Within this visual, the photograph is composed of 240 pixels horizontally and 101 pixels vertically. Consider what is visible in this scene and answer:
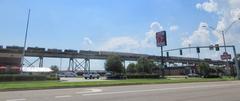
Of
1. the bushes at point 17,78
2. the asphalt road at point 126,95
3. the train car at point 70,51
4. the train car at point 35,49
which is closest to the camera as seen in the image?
the asphalt road at point 126,95

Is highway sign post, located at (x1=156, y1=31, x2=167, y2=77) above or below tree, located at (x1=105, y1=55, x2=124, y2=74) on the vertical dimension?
above

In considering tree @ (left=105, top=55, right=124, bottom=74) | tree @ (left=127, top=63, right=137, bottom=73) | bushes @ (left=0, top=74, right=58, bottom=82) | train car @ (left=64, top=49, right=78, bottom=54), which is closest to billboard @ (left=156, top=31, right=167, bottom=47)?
bushes @ (left=0, top=74, right=58, bottom=82)

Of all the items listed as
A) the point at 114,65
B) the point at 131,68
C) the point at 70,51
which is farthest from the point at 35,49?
the point at 114,65

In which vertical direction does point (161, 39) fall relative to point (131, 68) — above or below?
above

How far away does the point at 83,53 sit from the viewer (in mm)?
132000

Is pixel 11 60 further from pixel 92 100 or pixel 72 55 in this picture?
pixel 92 100

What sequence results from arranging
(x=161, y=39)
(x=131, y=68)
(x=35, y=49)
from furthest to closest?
1. (x=35, y=49)
2. (x=131, y=68)
3. (x=161, y=39)

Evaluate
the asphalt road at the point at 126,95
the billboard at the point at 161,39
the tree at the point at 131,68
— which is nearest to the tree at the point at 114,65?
the tree at the point at 131,68

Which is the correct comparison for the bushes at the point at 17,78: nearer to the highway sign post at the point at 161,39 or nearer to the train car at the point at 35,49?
the highway sign post at the point at 161,39

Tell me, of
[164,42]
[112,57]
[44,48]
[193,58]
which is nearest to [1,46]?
[44,48]

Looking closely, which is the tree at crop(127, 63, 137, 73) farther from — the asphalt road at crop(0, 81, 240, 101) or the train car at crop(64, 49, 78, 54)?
the asphalt road at crop(0, 81, 240, 101)

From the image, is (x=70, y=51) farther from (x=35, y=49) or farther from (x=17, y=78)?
(x=17, y=78)

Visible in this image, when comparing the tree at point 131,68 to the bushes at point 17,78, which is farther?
the tree at point 131,68

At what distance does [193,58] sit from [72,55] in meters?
87.9
